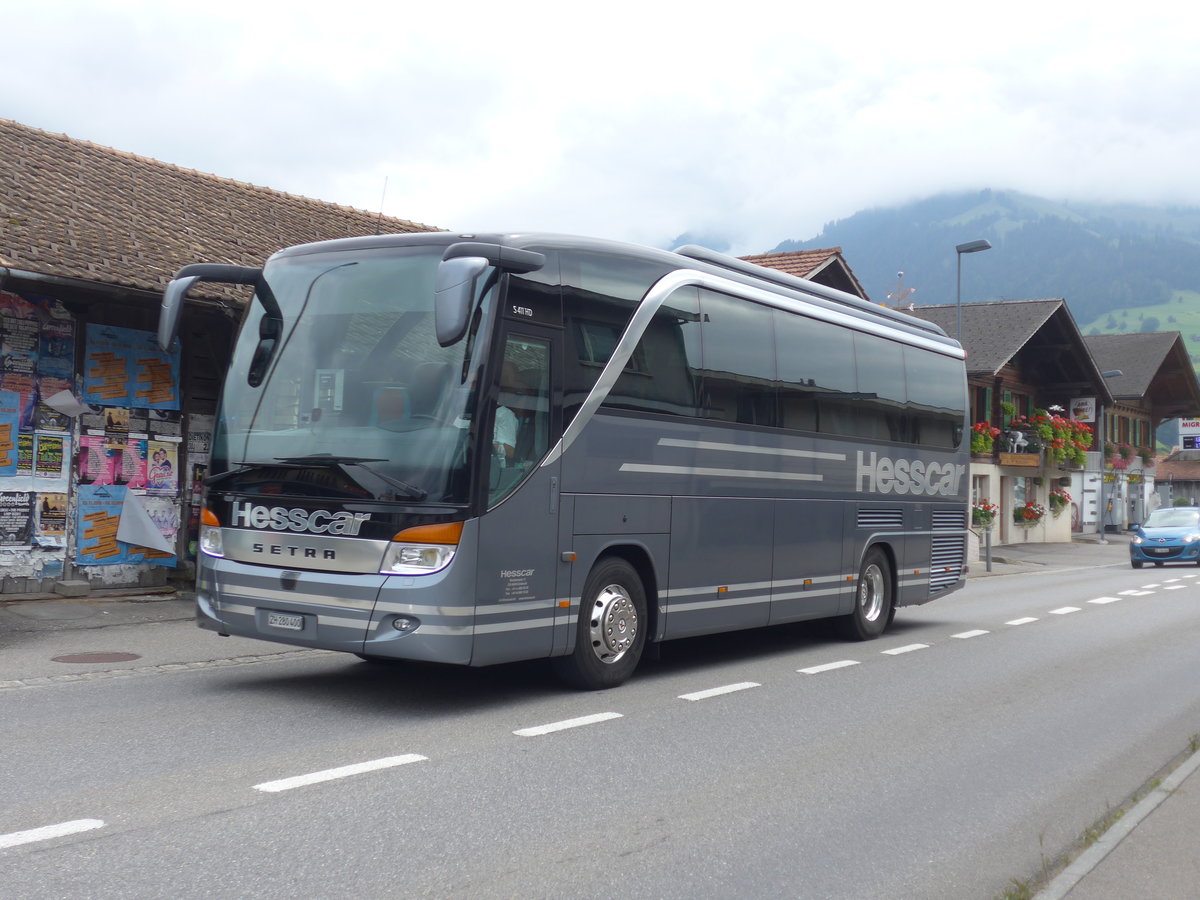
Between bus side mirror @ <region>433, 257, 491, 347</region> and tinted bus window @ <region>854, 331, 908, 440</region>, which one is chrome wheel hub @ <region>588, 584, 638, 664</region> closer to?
bus side mirror @ <region>433, 257, 491, 347</region>

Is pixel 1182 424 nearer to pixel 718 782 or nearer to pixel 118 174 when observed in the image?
pixel 118 174

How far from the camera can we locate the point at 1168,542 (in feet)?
106

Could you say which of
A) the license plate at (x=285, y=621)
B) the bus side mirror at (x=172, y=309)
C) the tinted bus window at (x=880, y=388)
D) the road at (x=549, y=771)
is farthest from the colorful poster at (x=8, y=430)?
the tinted bus window at (x=880, y=388)

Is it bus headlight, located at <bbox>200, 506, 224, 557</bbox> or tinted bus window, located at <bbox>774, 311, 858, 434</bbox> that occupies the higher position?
tinted bus window, located at <bbox>774, 311, 858, 434</bbox>

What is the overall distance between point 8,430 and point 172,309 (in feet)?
19.9

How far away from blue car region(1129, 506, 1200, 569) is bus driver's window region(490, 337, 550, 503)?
2776cm

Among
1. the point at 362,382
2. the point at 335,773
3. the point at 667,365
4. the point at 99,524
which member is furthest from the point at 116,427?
the point at 335,773

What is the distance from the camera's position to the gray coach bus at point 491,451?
25.9ft

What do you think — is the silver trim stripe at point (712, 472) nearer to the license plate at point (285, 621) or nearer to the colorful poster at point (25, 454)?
the license plate at point (285, 621)

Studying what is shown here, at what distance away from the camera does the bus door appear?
804cm

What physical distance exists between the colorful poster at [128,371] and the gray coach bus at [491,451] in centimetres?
619

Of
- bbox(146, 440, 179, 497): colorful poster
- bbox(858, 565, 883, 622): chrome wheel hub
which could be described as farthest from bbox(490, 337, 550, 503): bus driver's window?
bbox(146, 440, 179, 497): colorful poster

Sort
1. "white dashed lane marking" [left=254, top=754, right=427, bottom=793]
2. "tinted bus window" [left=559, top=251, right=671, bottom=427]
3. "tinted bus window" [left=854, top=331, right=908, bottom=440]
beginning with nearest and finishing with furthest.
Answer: "white dashed lane marking" [left=254, top=754, right=427, bottom=793], "tinted bus window" [left=559, top=251, right=671, bottom=427], "tinted bus window" [left=854, top=331, right=908, bottom=440]

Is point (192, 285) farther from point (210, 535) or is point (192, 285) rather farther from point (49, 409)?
point (49, 409)
